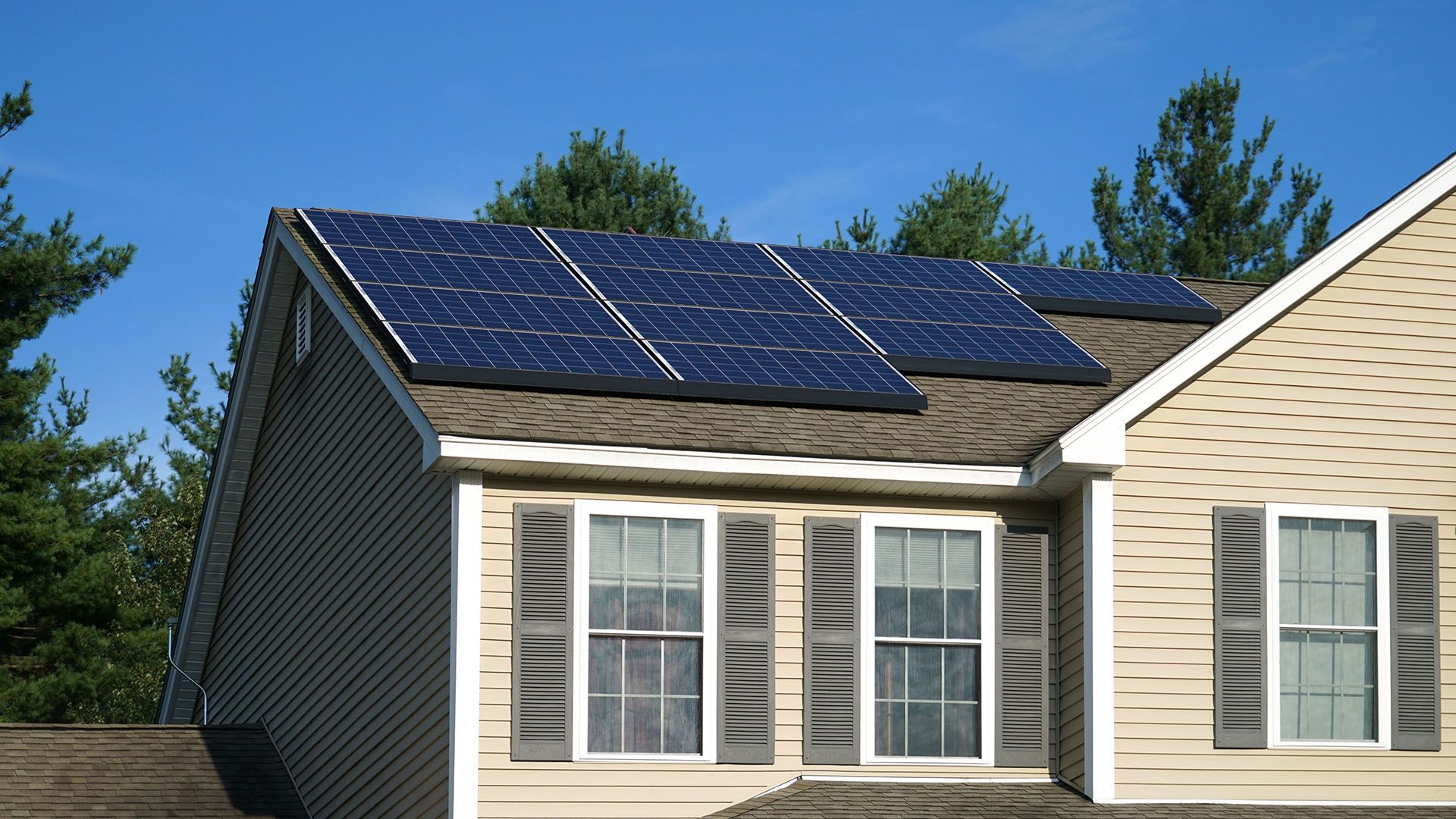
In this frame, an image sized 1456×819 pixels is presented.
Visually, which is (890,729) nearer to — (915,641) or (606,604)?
(915,641)

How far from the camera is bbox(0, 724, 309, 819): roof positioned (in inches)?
609

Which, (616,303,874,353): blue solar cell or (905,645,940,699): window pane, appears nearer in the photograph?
(905,645,940,699): window pane

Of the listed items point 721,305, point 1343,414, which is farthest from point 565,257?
point 1343,414

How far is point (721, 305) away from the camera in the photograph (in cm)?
1652

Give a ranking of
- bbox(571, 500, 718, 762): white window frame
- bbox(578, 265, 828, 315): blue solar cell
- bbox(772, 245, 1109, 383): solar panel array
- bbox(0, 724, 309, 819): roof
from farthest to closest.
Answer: bbox(578, 265, 828, 315): blue solar cell → bbox(772, 245, 1109, 383): solar panel array → bbox(0, 724, 309, 819): roof → bbox(571, 500, 718, 762): white window frame

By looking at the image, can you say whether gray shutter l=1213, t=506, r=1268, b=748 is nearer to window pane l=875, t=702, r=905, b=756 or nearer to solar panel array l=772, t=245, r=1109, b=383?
solar panel array l=772, t=245, r=1109, b=383

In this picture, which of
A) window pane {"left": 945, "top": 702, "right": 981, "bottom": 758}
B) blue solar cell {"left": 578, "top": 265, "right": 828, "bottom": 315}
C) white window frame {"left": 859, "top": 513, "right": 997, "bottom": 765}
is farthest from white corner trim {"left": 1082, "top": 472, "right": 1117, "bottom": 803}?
blue solar cell {"left": 578, "top": 265, "right": 828, "bottom": 315}

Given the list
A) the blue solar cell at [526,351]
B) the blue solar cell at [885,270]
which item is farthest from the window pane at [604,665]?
the blue solar cell at [885,270]

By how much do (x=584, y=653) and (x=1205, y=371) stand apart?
521 centimetres

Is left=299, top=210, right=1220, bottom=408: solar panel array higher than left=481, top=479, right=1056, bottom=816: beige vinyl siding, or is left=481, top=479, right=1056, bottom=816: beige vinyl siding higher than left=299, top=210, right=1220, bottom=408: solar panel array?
left=299, top=210, right=1220, bottom=408: solar panel array

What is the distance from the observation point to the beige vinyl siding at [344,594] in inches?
557

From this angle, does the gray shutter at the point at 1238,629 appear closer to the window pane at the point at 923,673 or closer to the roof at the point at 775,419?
the roof at the point at 775,419

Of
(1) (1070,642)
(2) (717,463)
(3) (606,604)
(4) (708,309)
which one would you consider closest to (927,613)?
(1) (1070,642)

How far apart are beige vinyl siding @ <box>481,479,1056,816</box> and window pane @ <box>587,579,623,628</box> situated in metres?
0.61
